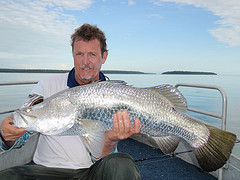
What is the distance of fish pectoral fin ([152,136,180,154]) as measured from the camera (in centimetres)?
246

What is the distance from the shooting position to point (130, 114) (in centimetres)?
233

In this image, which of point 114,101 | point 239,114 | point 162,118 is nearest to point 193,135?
point 162,118

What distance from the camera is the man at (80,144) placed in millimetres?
2029

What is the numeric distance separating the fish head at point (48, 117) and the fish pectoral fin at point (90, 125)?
4.9 inches

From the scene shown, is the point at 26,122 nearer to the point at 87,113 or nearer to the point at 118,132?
the point at 87,113

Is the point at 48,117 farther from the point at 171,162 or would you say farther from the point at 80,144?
the point at 171,162

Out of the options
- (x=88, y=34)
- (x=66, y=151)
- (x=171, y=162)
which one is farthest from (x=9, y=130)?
(x=171, y=162)

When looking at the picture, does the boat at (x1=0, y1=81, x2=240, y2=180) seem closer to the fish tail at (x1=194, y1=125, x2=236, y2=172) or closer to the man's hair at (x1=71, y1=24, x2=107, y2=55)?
the fish tail at (x1=194, y1=125, x2=236, y2=172)

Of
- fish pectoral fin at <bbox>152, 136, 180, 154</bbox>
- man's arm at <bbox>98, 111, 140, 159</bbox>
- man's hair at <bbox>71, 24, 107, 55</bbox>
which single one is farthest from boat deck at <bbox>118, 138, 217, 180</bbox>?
man's hair at <bbox>71, 24, 107, 55</bbox>

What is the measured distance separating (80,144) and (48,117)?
60cm

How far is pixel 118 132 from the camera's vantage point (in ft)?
7.80

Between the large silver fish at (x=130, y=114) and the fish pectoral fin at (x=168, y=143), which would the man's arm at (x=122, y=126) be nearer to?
the large silver fish at (x=130, y=114)

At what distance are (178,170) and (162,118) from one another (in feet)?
7.43

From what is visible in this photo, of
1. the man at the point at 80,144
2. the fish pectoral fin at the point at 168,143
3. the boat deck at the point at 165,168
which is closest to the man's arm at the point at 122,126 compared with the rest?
the man at the point at 80,144
